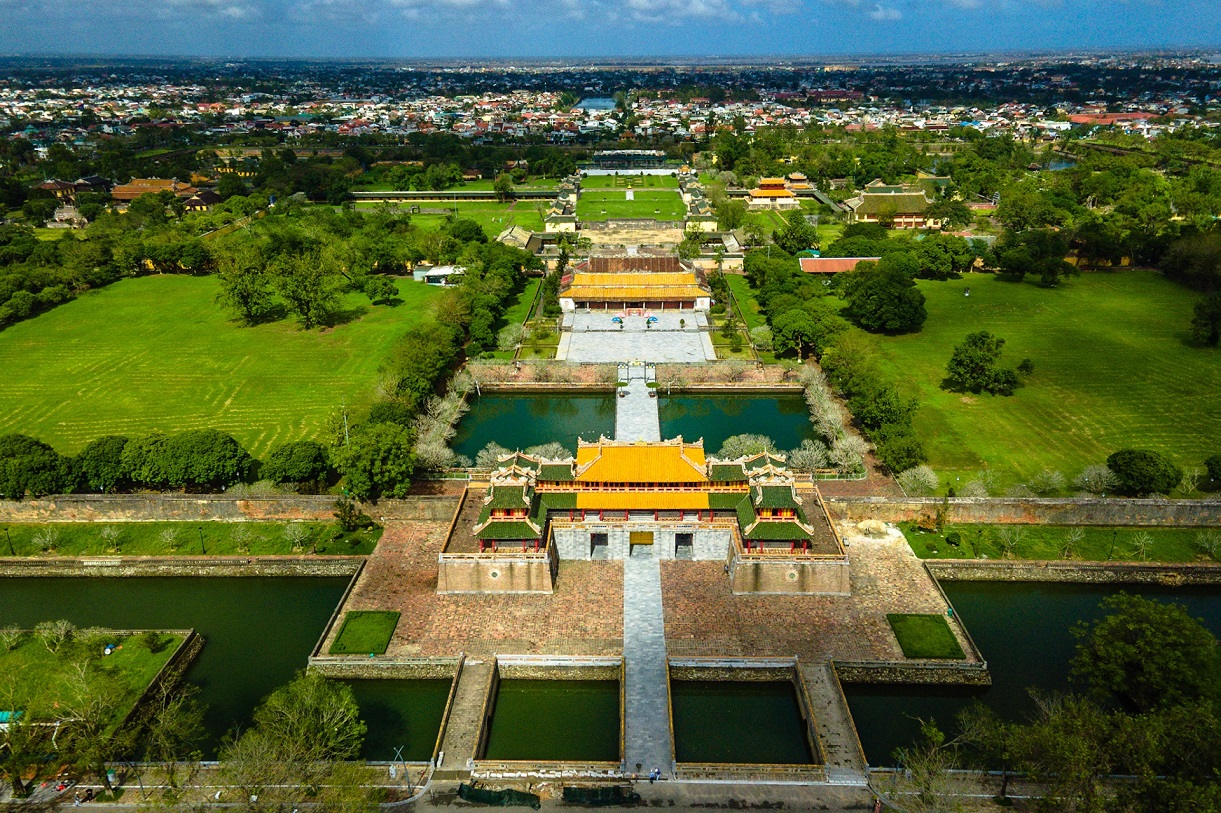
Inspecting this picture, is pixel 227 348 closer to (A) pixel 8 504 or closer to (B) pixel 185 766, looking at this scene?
(A) pixel 8 504

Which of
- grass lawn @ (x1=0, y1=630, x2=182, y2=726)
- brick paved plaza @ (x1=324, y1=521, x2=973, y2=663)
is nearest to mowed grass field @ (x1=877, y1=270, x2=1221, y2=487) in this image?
brick paved plaza @ (x1=324, y1=521, x2=973, y2=663)

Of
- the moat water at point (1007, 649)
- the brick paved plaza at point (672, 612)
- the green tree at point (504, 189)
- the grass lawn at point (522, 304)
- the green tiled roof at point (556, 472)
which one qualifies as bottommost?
Result: the moat water at point (1007, 649)

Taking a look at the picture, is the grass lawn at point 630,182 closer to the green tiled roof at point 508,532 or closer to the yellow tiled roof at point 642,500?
the yellow tiled roof at point 642,500

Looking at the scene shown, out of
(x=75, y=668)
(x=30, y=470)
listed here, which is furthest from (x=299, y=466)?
(x=75, y=668)

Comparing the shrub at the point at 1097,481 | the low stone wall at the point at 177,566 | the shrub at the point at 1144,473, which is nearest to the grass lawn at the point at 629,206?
the shrub at the point at 1097,481

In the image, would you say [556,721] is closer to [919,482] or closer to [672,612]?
[672,612]

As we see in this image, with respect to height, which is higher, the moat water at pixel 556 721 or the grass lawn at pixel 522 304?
the grass lawn at pixel 522 304

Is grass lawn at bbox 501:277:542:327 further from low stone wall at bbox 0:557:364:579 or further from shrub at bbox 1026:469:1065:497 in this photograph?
shrub at bbox 1026:469:1065:497
